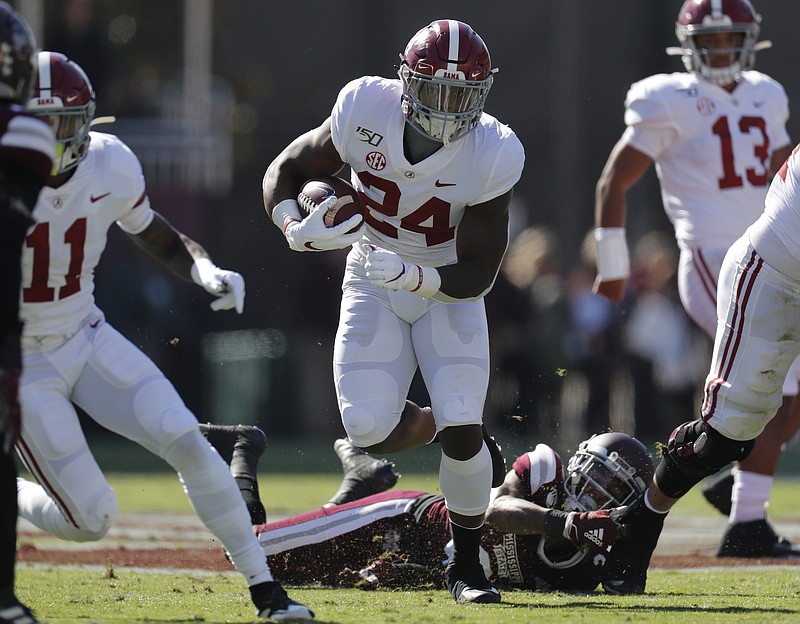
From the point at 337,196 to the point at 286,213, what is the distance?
210mm

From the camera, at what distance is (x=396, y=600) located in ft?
16.1

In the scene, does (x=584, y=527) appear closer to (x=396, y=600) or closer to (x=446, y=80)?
(x=396, y=600)

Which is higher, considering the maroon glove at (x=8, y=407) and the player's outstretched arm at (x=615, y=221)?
the maroon glove at (x=8, y=407)

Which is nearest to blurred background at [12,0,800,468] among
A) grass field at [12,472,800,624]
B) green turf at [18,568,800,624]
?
grass field at [12,472,800,624]

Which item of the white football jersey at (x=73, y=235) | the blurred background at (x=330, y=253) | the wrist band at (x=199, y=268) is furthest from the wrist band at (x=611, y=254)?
the white football jersey at (x=73, y=235)

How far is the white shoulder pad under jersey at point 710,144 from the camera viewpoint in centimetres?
675

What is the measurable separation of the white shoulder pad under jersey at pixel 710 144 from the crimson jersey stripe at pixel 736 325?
76.6 inches

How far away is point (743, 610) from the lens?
15.0 feet

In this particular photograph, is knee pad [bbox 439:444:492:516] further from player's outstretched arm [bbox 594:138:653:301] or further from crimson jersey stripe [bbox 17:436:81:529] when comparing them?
player's outstretched arm [bbox 594:138:653:301]

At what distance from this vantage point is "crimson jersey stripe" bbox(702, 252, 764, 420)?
477cm

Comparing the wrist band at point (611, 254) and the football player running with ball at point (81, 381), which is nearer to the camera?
the football player running with ball at point (81, 381)

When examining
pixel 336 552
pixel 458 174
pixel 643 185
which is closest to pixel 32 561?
pixel 336 552

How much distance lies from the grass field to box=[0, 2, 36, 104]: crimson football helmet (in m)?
1.60

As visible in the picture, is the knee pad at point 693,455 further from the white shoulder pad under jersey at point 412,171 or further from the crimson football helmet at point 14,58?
the crimson football helmet at point 14,58
